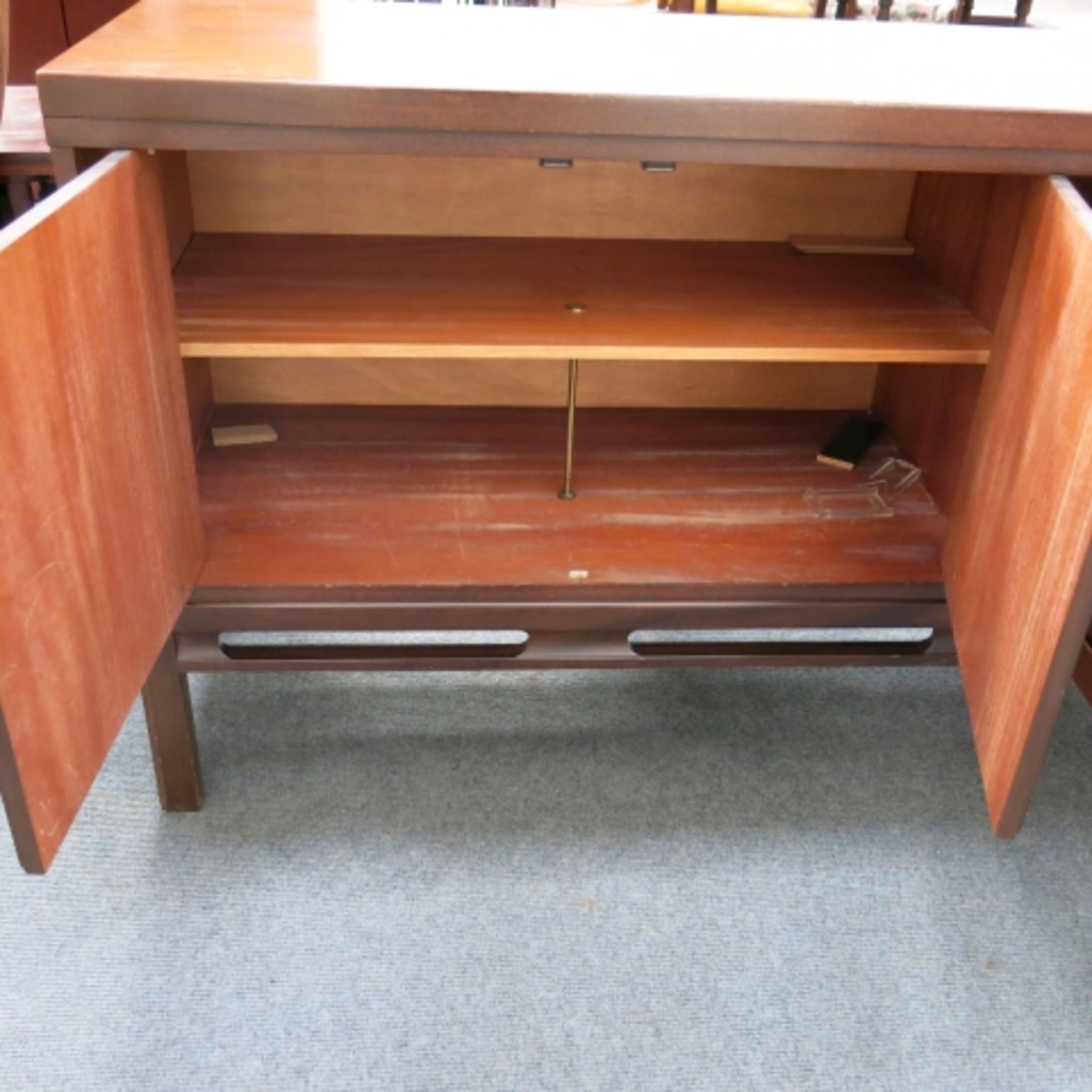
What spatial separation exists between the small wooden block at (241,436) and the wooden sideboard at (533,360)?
14 mm

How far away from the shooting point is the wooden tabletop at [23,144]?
53.8 inches

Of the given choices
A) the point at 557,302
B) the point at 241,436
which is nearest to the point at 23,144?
the point at 241,436

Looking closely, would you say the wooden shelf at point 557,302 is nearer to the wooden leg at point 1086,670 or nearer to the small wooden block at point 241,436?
the small wooden block at point 241,436

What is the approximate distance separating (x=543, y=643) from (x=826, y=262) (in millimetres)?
525

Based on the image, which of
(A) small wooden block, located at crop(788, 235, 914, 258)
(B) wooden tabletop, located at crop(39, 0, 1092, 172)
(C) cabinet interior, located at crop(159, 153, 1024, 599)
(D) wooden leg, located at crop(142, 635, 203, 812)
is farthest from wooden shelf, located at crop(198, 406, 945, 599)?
(B) wooden tabletop, located at crop(39, 0, 1092, 172)

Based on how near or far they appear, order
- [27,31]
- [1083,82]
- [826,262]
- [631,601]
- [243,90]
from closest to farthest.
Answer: [243,90] → [1083,82] → [631,601] → [826,262] → [27,31]

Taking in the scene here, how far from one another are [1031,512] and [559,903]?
58 cm

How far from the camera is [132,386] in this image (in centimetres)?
85

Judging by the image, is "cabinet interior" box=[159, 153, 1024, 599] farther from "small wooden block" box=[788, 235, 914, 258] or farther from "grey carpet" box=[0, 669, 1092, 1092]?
"grey carpet" box=[0, 669, 1092, 1092]

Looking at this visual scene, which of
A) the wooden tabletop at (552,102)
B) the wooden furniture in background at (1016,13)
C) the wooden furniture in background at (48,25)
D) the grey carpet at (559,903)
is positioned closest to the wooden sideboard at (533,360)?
the wooden tabletop at (552,102)

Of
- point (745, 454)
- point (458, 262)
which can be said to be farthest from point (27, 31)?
point (745, 454)

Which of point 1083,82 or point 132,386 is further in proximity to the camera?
point 1083,82

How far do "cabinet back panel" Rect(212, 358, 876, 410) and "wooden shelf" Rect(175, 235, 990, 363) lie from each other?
161 mm

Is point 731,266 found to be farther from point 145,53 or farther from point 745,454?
point 145,53
